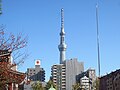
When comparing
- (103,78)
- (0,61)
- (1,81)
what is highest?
(103,78)

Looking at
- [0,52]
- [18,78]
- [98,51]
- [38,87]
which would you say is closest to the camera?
[0,52]

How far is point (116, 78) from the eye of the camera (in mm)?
85188

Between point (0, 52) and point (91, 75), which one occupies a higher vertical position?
point (91, 75)

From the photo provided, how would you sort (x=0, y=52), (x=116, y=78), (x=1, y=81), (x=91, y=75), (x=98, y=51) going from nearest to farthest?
(x=1, y=81) → (x=0, y=52) → (x=98, y=51) → (x=116, y=78) → (x=91, y=75)

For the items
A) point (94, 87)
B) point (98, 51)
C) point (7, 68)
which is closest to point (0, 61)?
point (7, 68)

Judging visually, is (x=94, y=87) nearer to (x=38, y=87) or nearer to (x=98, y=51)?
(x=38, y=87)

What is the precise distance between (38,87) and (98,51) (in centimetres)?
A: 4589

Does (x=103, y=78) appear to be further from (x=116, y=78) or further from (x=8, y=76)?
(x=8, y=76)

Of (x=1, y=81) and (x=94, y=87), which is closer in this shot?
(x=1, y=81)

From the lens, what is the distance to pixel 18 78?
23562mm

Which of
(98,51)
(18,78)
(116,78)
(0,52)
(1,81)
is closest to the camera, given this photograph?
(1,81)

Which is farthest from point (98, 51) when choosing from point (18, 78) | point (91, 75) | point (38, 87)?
point (91, 75)

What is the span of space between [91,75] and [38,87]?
10728 centimetres

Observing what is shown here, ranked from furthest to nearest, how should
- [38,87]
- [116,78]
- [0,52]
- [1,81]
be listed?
[38,87] → [116,78] → [0,52] → [1,81]
